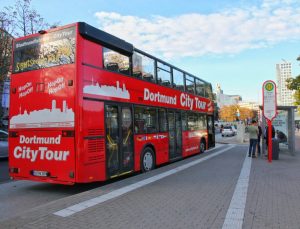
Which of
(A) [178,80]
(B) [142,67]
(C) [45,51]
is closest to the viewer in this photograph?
(C) [45,51]

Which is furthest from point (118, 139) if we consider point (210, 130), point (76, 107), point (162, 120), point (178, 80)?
point (210, 130)

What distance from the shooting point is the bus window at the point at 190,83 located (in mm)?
14406

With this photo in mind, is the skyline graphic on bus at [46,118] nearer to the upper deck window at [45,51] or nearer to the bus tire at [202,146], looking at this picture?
the upper deck window at [45,51]

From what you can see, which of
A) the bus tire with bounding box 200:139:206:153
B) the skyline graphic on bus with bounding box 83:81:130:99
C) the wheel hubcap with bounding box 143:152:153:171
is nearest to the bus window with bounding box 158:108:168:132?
the wheel hubcap with bounding box 143:152:153:171

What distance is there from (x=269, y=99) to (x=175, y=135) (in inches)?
168

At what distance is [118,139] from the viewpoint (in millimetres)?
8469

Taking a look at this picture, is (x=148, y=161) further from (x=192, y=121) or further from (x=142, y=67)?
(x=192, y=121)

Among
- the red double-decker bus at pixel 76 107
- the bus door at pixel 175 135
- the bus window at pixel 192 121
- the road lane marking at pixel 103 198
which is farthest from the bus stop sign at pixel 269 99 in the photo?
the road lane marking at pixel 103 198

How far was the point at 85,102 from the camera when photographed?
7.21 metres

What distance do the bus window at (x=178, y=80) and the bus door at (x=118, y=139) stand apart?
4323 mm

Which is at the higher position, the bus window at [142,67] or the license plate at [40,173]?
the bus window at [142,67]

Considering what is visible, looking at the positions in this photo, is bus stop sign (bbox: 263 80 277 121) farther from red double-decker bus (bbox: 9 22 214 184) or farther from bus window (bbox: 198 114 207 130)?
red double-decker bus (bbox: 9 22 214 184)

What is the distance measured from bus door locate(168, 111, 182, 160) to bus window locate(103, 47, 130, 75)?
361 centimetres

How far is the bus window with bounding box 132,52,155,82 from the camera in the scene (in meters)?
9.62
